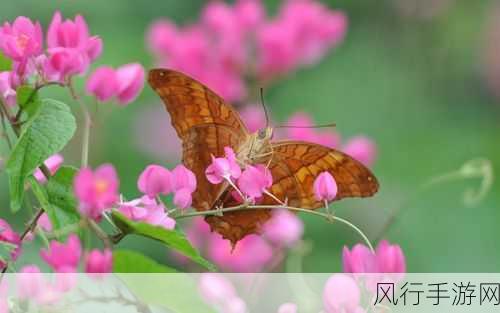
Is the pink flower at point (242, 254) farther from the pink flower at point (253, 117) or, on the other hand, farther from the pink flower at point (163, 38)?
the pink flower at point (163, 38)

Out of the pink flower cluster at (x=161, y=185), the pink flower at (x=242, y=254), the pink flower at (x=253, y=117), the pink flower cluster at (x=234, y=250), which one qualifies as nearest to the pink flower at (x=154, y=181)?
the pink flower cluster at (x=161, y=185)

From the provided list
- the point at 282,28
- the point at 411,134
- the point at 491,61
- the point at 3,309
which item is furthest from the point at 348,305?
the point at 491,61

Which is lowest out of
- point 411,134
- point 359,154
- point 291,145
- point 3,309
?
point 3,309

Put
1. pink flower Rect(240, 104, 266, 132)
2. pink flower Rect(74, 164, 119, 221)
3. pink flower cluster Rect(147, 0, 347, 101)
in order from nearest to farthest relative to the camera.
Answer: pink flower Rect(74, 164, 119, 221) → pink flower Rect(240, 104, 266, 132) → pink flower cluster Rect(147, 0, 347, 101)

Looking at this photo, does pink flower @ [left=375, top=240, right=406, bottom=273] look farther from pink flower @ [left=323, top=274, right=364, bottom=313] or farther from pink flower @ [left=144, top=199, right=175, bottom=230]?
pink flower @ [left=144, top=199, right=175, bottom=230]

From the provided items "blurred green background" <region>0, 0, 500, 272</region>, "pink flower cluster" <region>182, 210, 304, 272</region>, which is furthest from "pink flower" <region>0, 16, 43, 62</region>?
"blurred green background" <region>0, 0, 500, 272</region>

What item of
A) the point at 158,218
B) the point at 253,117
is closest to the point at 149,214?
the point at 158,218

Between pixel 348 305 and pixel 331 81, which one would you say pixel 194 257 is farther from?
pixel 331 81
